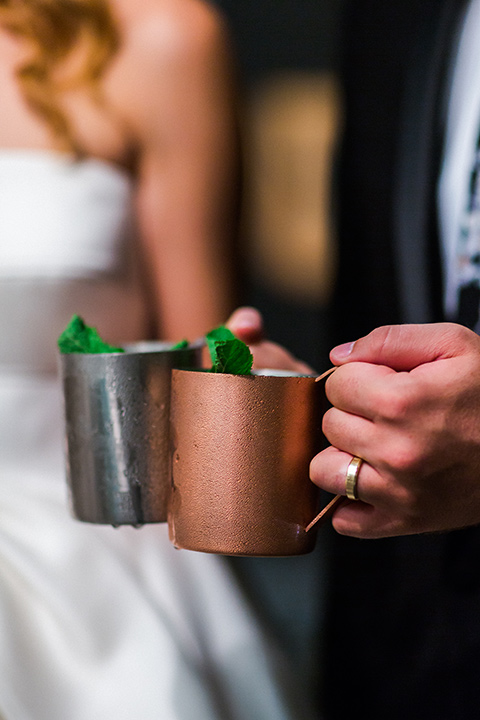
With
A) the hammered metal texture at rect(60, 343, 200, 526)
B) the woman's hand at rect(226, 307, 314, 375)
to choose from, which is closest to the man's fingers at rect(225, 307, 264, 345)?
the woman's hand at rect(226, 307, 314, 375)

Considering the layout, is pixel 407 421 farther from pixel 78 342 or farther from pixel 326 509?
pixel 78 342

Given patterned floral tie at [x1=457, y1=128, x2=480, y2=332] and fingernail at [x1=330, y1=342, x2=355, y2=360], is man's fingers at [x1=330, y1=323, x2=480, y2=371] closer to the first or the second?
fingernail at [x1=330, y1=342, x2=355, y2=360]

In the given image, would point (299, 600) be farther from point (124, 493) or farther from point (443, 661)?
point (124, 493)

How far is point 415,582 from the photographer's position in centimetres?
83

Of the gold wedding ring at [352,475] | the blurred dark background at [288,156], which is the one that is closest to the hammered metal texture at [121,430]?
the gold wedding ring at [352,475]

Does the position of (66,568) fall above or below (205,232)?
below

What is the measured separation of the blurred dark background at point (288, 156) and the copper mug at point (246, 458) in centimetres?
166

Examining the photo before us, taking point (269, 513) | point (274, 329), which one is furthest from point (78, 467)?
point (274, 329)

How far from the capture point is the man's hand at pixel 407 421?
0.34m

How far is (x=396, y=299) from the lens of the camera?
885 millimetres

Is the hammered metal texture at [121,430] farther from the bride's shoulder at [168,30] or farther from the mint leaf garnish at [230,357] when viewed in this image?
the bride's shoulder at [168,30]

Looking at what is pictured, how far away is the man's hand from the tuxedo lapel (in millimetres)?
381

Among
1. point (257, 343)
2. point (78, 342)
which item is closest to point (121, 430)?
point (78, 342)

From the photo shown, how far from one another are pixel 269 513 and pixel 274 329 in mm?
1827
